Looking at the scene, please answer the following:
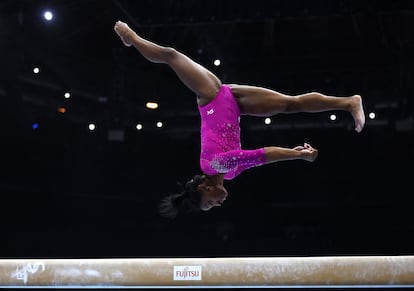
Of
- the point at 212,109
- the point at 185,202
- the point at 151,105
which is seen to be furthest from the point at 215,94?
the point at 151,105

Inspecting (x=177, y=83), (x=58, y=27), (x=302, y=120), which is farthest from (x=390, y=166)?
(x=58, y=27)

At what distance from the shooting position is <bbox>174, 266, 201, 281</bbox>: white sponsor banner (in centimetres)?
522

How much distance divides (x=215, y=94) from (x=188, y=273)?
Answer: 1.78 meters

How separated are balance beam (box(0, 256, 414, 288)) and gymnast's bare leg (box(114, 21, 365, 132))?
1454mm

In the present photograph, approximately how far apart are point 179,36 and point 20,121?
3.85 meters

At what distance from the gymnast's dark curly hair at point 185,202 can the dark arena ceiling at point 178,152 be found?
225 inches

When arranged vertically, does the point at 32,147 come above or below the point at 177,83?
below

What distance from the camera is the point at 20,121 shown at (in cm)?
1111

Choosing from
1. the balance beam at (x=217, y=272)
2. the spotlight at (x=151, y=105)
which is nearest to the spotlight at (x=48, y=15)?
the spotlight at (x=151, y=105)

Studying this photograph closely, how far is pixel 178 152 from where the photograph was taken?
11688 mm

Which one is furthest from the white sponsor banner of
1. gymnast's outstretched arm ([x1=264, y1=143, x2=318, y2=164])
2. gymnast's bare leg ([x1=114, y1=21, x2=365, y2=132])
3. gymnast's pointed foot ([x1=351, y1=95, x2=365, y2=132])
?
gymnast's pointed foot ([x1=351, y1=95, x2=365, y2=132])

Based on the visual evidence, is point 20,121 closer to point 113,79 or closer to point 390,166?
point 113,79

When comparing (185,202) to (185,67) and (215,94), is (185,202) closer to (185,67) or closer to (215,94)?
(215,94)

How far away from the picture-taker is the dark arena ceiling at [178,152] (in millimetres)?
10305
